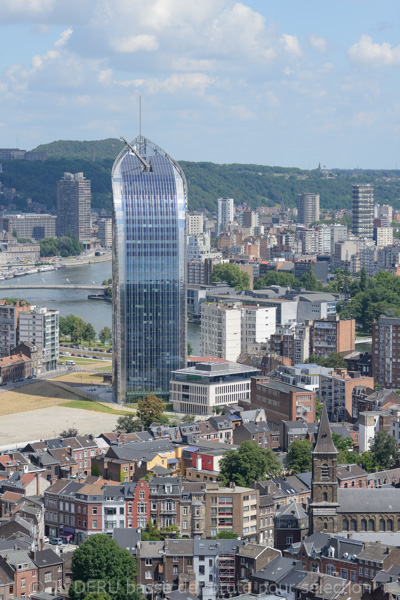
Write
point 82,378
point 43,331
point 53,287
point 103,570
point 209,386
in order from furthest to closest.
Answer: point 53,287, point 43,331, point 82,378, point 209,386, point 103,570

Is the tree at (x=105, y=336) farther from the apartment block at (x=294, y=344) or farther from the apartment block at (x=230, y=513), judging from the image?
the apartment block at (x=230, y=513)

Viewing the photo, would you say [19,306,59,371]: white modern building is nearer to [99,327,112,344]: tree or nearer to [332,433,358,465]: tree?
[99,327,112,344]: tree

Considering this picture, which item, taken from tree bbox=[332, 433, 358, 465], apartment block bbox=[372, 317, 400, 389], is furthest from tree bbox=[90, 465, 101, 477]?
apartment block bbox=[372, 317, 400, 389]

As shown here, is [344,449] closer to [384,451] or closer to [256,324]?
[384,451]

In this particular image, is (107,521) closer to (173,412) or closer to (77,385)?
(173,412)

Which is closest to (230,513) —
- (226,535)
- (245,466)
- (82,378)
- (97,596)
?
(226,535)

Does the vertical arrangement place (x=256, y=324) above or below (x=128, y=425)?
above

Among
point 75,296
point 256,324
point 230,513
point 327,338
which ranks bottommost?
point 230,513
